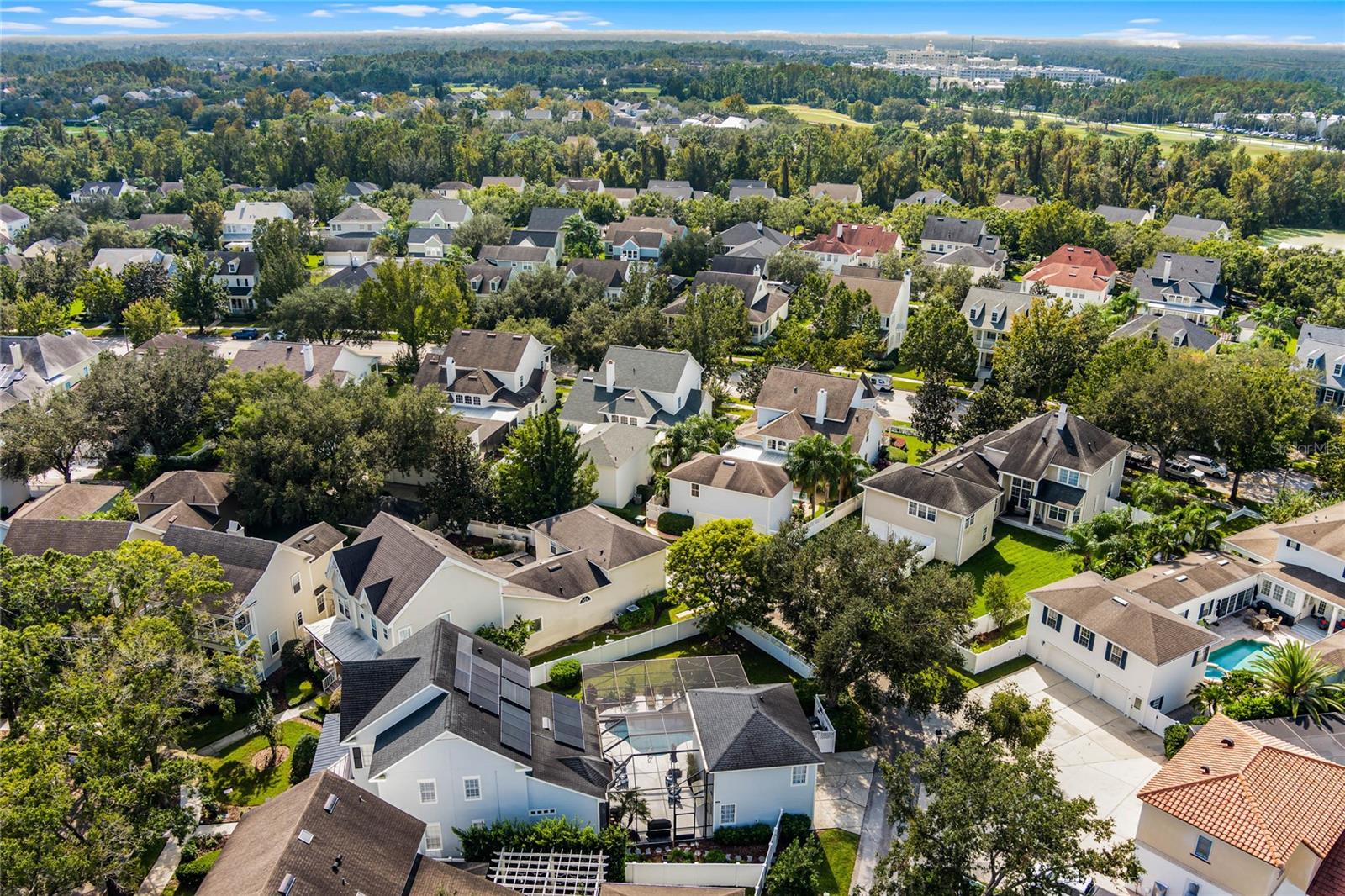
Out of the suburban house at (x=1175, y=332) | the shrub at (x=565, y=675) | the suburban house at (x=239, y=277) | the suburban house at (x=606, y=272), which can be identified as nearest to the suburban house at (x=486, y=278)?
the suburban house at (x=606, y=272)

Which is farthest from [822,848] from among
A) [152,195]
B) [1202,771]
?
[152,195]

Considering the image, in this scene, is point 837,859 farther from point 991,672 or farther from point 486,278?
point 486,278

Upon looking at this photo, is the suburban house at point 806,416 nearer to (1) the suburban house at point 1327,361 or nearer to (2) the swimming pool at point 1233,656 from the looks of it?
(2) the swimming pool at point 1233,656

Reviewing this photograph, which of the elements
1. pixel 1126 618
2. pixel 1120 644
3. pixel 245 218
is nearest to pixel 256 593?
pixel 1120 644

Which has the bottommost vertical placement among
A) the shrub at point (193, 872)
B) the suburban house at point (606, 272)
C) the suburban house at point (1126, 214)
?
the shrub at point (193, 872)

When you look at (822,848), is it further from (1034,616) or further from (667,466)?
(667,466)

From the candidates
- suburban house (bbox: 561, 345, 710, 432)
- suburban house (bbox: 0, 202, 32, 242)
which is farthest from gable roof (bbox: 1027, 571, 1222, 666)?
suburban house (bbox: 0, 202, 32, 242)
